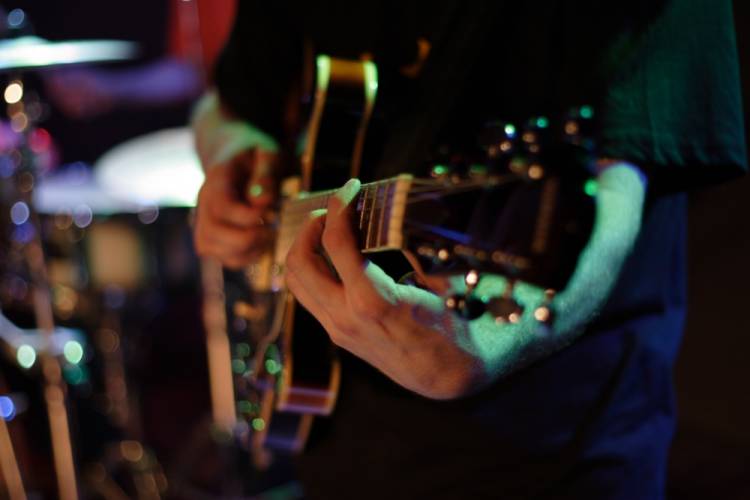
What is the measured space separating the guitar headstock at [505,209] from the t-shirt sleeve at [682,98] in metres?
0.13

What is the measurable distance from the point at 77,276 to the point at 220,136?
2.19 metres

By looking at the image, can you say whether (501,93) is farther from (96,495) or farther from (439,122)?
(96,495)

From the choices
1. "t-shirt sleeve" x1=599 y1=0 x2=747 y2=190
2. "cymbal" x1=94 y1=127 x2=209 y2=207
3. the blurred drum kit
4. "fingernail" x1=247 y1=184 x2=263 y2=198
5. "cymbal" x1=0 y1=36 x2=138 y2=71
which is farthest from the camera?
"cymbal" x1=94 y1=127 x2=209 y2=207

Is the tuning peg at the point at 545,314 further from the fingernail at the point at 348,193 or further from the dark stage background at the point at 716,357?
the dark stage background at the point at 716,357

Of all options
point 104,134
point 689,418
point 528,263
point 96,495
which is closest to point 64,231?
point 96,495

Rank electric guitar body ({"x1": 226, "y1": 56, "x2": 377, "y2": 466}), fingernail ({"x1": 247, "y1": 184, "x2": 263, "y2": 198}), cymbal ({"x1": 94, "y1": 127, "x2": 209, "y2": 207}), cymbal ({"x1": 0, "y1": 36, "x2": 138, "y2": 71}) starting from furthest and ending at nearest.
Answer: cymbal ({"x1": 94, "y1": 127, "x2": 209, "y2": 207})
cymbal ({"x1": 0, "y1": 36, "x2": 138, "y2": 71})
fingernail ({"x1": 247, "y1": 184, "x2": 263, "y2": 198})
electric guitar body ({"x1": 226, "y1": 56, "x2": 377, "y2": 466})

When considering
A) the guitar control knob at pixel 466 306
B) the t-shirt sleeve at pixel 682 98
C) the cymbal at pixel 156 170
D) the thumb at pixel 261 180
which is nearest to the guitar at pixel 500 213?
the guitar control knob at pixel 466 306

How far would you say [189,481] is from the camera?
2875mm

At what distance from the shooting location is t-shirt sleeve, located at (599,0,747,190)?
70 centimetres

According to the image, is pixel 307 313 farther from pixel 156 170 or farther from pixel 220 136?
pixel 156 170

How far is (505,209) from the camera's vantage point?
59 cm

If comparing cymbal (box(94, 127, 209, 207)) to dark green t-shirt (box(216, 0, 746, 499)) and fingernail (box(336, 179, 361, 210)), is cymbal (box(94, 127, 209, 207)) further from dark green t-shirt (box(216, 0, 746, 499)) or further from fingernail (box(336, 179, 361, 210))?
fingernail (box(336, 179, 361, 210))

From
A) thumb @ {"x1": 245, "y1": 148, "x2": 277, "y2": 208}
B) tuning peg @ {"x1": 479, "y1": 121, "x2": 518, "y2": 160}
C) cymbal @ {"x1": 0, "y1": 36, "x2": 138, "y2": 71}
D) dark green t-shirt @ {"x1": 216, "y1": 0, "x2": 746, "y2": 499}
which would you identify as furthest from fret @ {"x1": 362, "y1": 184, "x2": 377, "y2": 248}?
cymbal @ {"x1": 0, "y1": 36, "x2": 138, "y2": 71}

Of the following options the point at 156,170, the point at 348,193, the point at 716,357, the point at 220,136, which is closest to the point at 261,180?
the point at 220,136
